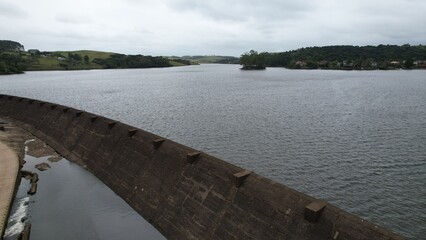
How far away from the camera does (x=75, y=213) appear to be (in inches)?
917

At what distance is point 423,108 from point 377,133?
88.5ft

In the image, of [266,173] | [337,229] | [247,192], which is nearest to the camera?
[337,229]

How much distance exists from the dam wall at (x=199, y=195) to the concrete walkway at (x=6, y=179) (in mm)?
6110

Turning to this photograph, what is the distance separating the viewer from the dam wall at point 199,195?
47.3 ft

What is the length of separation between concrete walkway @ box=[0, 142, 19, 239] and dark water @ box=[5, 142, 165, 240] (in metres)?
0.98

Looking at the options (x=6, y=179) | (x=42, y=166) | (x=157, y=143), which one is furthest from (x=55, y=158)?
(x=157, y=143)

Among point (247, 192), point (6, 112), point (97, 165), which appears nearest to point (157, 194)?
point (247, 192)

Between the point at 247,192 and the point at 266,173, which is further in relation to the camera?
the point at 266,173

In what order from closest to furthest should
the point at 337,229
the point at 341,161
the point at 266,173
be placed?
the point at 337,229 → the point at 266,173 → the point at 341,161

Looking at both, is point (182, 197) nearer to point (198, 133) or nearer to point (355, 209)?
point (355, 209)

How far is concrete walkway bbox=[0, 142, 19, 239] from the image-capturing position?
20.2m

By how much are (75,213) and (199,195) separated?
10.8 metres

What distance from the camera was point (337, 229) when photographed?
13609 millimetres

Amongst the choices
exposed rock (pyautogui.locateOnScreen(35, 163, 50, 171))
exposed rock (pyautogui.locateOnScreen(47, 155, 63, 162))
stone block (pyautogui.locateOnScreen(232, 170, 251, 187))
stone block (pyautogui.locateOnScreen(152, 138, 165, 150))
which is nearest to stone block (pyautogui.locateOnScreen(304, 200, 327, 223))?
stone block (pyautogui.locateOnScreen(232, 170, 251, 187))
